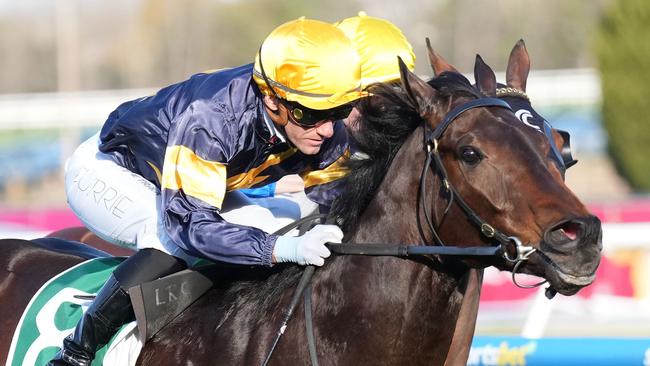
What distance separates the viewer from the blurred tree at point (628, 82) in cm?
2080

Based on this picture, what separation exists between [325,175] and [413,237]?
2.35ft

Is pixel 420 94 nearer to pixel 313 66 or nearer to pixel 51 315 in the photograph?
pixel 313 66

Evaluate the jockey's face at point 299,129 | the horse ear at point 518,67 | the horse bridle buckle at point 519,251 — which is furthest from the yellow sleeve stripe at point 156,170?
the horse bridle buckle at point 519,251

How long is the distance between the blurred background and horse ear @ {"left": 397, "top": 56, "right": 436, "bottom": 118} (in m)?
0.82

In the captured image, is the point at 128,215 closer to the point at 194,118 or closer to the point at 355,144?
the point at 194,118

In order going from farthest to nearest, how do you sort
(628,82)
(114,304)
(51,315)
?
(628,82)
(51,315)
(114,304)

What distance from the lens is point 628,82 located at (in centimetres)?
2100

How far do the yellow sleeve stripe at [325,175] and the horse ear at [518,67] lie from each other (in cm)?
62

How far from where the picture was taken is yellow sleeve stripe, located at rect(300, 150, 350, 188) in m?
3.55

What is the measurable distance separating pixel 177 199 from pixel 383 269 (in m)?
0.68

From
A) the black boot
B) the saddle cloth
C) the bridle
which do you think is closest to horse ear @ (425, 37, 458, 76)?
the bridle

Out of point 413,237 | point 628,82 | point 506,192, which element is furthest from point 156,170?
point 628,82

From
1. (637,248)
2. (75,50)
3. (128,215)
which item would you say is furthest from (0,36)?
(128,215)

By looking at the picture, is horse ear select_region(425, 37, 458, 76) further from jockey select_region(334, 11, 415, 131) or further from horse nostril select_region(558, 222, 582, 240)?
jockey select_region(334, 11, 415, 131)
